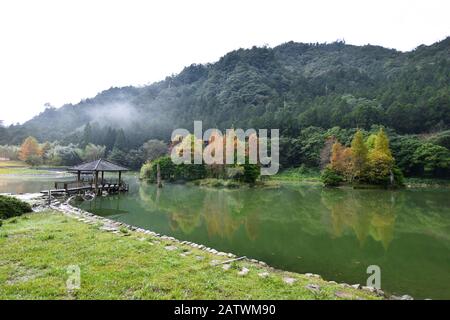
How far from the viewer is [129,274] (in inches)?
201

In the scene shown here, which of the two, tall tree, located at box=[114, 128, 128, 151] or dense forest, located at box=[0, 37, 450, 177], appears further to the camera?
tall tree, located at box=[114, 128, 128, 151]

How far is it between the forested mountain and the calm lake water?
3709 cm

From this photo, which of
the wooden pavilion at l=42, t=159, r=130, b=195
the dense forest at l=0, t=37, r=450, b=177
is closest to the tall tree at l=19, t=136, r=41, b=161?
the dense forest at l=0, t=37, r=450, b=177

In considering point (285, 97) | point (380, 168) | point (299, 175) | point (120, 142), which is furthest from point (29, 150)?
point (380, 168)

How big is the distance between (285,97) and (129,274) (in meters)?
75.5

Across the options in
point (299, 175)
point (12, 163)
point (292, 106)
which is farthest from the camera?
point (292, 106)

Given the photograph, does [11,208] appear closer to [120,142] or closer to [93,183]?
[93,183]

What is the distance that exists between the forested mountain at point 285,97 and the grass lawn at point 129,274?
47.7m

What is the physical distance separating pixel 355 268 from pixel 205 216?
7881 millimetres

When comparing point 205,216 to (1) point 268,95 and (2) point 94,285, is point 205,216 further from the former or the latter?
(1) point 268,95

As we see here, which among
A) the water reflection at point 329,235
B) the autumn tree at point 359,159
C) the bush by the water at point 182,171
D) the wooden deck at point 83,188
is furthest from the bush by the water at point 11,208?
the autumn tree at point 359,159

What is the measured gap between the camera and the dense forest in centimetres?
4556

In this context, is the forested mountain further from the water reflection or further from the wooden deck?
the water reflection

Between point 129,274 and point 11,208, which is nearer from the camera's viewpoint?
point 129,274
